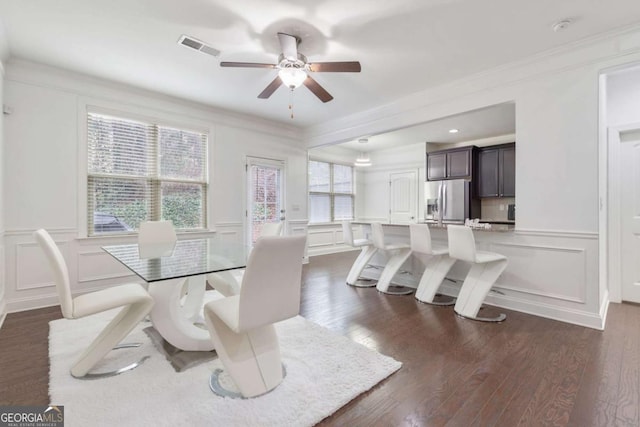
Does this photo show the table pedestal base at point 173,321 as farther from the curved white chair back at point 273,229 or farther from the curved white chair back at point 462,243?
the curved white chair back at point 462,243

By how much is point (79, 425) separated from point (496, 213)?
21.9 feet

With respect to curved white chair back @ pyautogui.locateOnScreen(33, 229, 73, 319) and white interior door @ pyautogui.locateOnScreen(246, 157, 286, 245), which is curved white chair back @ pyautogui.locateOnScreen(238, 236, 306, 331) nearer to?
curved white chair back @ pyautogui.locateOnScreen(33, 229, 73, 319)

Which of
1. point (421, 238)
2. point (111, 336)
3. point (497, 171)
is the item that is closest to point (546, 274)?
point (421, 238)

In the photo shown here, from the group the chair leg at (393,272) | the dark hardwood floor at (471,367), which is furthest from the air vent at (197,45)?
the chair leg at (393,272)

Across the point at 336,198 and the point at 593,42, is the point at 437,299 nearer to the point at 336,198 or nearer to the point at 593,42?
the point at 593,42

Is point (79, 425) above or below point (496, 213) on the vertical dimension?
below

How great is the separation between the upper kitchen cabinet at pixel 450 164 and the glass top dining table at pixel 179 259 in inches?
193

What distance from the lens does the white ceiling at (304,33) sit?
2348 mm

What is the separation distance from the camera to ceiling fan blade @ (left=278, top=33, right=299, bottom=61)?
2567mm

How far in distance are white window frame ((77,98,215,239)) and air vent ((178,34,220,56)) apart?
1.68 m

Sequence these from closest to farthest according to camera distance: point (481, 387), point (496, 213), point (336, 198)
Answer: point (481, 387)
point (496, 213)
point (336, 198)

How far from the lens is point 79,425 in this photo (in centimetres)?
151

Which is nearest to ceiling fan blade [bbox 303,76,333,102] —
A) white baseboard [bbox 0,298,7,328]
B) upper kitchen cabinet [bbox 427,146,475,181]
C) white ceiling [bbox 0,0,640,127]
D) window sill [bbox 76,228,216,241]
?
white ceiling [bbox 0,0,640,127]

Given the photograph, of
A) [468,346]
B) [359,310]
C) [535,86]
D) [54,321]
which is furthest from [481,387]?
[54,321]
